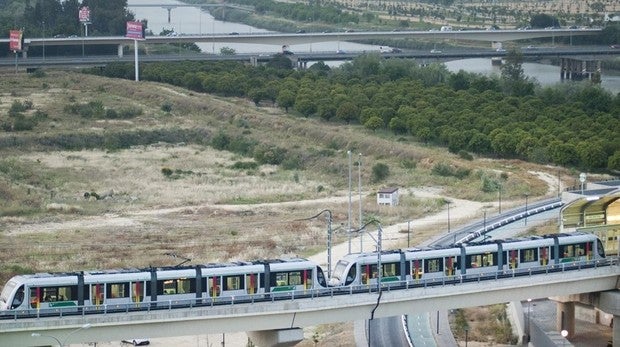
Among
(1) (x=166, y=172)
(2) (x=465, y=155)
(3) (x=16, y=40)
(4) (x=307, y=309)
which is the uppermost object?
(3) (x=16, y=40)

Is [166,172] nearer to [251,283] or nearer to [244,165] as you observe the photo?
[244,165]

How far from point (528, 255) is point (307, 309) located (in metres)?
11.5

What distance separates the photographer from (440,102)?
133 m

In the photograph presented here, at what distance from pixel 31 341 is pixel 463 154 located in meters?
65.4

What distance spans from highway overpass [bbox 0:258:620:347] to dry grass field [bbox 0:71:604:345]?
21.6 meters

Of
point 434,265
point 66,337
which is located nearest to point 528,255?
point 434,265

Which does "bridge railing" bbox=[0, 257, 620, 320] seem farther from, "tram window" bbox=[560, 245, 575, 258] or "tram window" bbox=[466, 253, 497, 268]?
"tram window" bbox=[560, 245, 575, 258]

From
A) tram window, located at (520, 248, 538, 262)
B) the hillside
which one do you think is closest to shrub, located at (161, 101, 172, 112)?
the hillside

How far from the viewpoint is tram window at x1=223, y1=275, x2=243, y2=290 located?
54781 millimetres

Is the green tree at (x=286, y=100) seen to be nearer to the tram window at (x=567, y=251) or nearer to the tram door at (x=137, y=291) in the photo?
the tram window at (x=567, y=251)

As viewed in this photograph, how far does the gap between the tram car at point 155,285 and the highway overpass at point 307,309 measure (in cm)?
58

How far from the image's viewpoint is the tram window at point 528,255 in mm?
61594

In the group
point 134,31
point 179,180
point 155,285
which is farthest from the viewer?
point 134,31

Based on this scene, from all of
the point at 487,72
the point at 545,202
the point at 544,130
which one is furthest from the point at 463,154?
the point at 487,72
